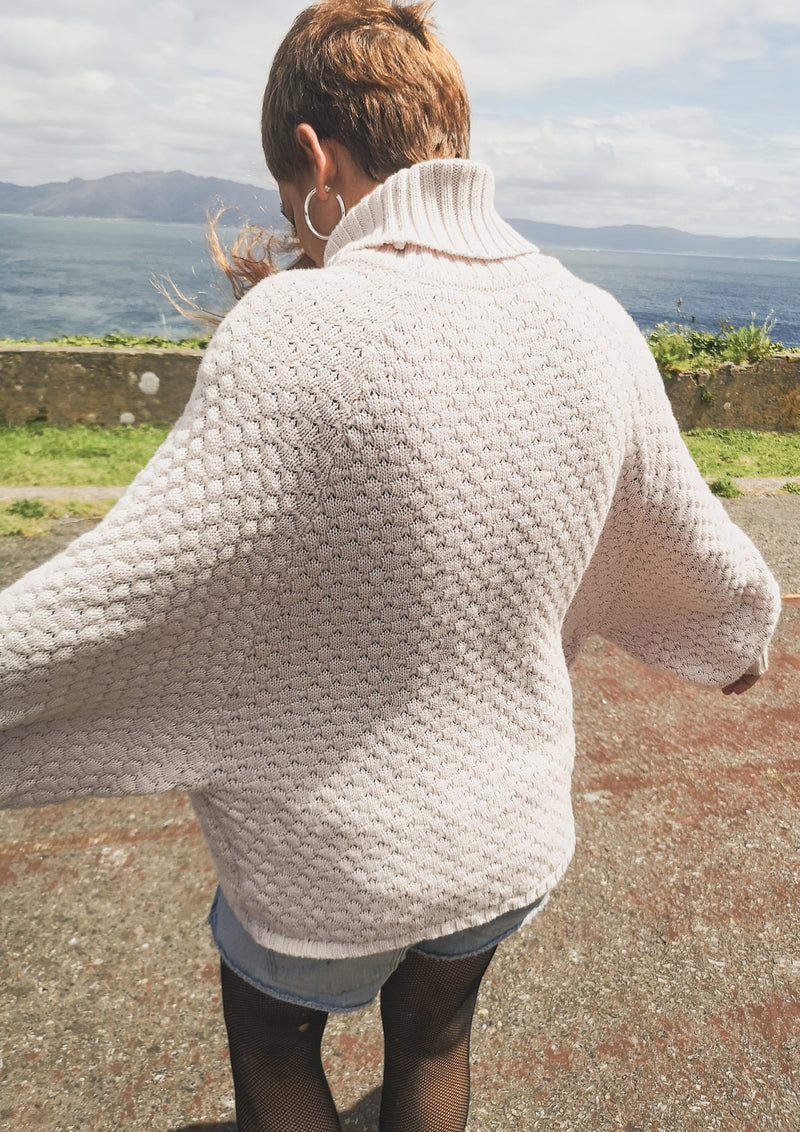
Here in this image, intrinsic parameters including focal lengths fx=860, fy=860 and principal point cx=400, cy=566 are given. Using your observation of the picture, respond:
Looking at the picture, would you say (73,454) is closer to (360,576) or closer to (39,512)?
(39,512)

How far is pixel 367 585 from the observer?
1.07 metres

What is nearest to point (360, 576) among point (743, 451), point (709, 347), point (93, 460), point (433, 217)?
point (433, 217)

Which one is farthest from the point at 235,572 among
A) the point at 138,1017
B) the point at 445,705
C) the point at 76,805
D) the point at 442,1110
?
the point at 76,805

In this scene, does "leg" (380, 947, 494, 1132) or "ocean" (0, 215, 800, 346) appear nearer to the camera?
"leg" (380, 947, 494, 1132)

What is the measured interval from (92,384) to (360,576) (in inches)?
249

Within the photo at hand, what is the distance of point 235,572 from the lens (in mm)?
1028

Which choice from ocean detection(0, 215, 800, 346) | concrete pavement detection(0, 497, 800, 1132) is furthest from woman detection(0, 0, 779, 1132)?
concrete pavement detection(0, 497, 800, 1132)

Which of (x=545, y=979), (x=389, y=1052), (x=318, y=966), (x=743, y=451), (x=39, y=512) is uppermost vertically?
(x=318, y=966)

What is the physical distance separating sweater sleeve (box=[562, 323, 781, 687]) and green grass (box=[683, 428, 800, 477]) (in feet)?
18.3

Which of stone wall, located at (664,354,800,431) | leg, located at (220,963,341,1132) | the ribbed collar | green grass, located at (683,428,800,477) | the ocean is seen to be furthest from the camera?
the ocean

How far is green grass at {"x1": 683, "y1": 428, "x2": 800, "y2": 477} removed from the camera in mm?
7234

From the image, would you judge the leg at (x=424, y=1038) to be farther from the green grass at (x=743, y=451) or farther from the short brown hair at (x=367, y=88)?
the green grass at (x=743, y=451)

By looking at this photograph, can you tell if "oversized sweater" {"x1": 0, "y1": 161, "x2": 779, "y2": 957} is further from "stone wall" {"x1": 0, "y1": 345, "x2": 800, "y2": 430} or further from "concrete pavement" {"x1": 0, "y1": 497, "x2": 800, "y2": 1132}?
"stone wall" {"x1": 0, "y1": 345, "x2": 800, "y2": 430}

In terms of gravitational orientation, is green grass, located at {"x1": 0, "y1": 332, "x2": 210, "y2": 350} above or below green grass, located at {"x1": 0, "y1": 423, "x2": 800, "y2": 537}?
above
